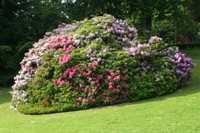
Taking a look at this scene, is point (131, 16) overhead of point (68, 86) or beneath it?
overhead

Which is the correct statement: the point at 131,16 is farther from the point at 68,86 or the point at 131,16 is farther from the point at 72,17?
the point at 68,86

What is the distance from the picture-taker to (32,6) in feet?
55.5

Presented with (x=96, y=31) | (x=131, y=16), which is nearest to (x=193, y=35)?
(x=131, y=16)

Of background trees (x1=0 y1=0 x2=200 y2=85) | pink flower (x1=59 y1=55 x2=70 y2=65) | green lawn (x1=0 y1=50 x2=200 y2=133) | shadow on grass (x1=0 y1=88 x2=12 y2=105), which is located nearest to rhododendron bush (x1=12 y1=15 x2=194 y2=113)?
pink flower (x1=59 y1=55 x2=70 y2=65)

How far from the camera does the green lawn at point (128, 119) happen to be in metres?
6.76

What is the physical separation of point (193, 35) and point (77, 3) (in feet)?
54.8

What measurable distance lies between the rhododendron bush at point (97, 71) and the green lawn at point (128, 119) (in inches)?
17.9

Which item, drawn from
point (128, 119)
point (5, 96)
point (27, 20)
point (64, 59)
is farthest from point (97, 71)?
point (27, 20)

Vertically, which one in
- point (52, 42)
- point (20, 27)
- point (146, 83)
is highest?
point (20, 27)

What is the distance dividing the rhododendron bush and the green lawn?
0.45 metres

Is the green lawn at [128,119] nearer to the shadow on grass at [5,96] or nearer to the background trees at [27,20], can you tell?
the shadow on grass at [5,96]

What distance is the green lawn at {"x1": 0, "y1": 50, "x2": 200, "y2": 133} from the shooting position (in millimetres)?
6762

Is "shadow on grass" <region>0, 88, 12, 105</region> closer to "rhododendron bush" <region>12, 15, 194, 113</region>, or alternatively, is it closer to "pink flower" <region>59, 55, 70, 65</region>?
"rhododendron bush" <region>12, 15, 194, 113</region>

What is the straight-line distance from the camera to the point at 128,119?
24.6ft
